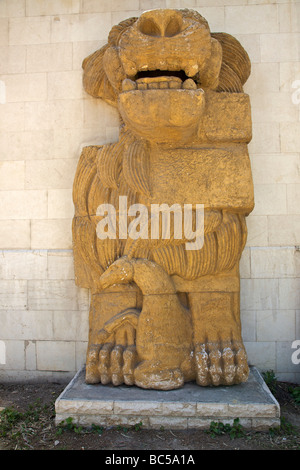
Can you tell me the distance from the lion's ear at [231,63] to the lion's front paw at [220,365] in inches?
74.8

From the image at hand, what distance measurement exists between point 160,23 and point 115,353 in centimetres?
221

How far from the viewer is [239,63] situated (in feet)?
9.25

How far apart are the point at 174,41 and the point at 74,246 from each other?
1590 millimetres

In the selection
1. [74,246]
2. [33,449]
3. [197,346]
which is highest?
[74,246]

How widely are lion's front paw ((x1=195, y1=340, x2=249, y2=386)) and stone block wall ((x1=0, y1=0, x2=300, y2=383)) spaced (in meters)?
0.52

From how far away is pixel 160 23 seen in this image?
2389 mm

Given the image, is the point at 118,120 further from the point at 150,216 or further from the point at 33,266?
the point at 33,266

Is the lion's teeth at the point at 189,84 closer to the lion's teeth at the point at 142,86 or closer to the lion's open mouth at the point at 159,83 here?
the lion's open mouth at the point at 159,83

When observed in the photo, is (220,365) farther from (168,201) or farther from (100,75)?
(100,75)

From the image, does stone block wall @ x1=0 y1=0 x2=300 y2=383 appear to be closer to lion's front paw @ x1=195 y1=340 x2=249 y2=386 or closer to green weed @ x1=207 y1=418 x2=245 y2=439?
lion's front paw @ x1=195 y1=340 x2=249 y2=386

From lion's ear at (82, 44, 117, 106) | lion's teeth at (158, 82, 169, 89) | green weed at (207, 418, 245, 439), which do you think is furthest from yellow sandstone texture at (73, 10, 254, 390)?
green weed at (207, 418, 245, 439)

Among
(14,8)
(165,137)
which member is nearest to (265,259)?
(165,137)

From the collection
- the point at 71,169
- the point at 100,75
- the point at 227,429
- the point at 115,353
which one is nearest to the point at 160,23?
the point at 100,75

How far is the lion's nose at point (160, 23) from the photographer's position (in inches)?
93.7
